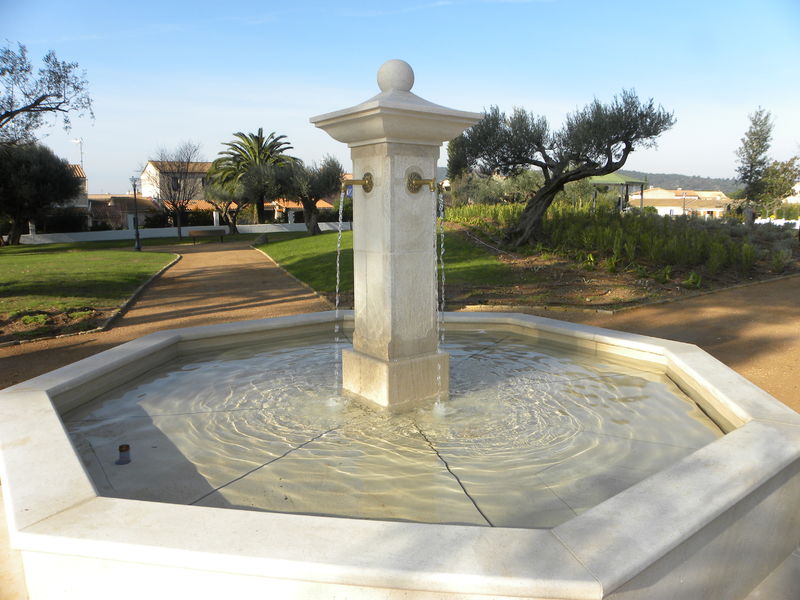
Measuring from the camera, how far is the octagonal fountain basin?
2.21 metres

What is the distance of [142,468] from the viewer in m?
3.70

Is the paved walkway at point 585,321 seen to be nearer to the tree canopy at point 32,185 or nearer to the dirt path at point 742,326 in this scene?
the dirt path at point 742,326

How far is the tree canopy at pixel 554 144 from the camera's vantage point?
1622 centimetres

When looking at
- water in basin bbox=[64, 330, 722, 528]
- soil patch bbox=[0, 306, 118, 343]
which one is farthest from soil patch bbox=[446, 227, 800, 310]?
soil patch bbox=[0, 306, 118, 343]

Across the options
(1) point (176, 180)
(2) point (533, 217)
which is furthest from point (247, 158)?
(2) point (533, 217)

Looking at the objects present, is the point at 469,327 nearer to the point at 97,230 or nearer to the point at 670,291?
the point at 670,291

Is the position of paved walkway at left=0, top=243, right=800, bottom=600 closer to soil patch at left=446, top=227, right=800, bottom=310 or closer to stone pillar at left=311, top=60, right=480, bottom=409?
soil patch at left=446, top=227, right=800, bottom=310

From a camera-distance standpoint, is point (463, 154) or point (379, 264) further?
point (463, 154)

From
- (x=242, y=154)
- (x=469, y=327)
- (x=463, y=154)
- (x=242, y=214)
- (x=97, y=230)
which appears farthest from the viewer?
(x=242, y=214)

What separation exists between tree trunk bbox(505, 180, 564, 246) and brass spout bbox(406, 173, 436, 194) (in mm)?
13747

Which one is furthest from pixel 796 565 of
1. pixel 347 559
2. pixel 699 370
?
pixel 347 559

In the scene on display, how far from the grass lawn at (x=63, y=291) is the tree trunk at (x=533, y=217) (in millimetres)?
11603

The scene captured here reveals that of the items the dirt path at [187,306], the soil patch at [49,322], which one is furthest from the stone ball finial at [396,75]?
the soil patch at [49,322]

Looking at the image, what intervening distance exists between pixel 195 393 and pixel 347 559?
3.51 metres
